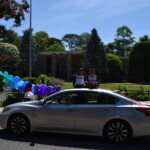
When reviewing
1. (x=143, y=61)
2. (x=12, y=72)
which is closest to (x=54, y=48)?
(x=12, y=72)

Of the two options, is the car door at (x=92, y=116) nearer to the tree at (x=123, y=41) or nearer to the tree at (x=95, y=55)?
the tree at (x=95, y=55)

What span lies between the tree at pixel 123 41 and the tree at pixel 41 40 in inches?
964

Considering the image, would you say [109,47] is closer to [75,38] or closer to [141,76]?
[75,38]

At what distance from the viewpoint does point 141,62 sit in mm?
38875

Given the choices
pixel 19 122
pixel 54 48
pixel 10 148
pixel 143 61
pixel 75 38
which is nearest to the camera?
pixel 10 148

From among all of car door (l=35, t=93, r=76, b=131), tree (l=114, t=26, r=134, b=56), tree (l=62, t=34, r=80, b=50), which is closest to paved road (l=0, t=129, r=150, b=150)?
car door (l=35, t=93, r=76, b=131)

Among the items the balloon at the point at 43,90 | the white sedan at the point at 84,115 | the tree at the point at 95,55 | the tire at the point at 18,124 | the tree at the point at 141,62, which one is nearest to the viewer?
the white sedan at the point at 84,115

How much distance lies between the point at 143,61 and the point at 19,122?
113ft

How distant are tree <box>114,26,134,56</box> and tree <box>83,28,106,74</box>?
3608cm

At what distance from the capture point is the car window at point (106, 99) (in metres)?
6.45

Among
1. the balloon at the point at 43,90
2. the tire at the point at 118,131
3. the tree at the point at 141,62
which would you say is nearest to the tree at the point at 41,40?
the tree at the point at 141,62

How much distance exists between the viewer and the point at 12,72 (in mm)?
44219

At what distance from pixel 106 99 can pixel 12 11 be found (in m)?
7.49

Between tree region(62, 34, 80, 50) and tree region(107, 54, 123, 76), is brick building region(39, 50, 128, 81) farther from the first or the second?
tree region(62, 34, 80, 50)
